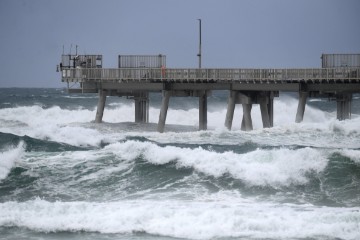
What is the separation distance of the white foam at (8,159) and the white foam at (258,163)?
587 centimetres

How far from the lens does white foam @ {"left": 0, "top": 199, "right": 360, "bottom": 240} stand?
2636cm

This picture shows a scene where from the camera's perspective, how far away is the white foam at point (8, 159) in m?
36.2

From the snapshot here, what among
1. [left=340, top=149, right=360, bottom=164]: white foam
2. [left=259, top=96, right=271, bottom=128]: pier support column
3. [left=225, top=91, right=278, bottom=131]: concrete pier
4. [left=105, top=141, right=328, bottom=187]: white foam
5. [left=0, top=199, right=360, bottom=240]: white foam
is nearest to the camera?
[left=0, top=199, right=360, bottom=240]: white foam

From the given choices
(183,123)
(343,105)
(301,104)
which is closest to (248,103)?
→ (301,104)

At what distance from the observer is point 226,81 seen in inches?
2201

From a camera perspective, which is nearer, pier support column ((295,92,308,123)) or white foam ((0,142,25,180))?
white foam ((0,142,25,180))

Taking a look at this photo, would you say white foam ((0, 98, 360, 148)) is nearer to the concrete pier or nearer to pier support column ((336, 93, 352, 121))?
pier support column ((336, 93, 352, 121))

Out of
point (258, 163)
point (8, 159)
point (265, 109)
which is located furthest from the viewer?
point (265, 109)

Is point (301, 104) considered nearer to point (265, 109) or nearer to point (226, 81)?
point (265, 109)

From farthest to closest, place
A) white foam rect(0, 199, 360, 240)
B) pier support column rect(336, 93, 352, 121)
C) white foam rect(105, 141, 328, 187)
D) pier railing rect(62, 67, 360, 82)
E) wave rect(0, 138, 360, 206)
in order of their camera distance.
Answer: pier support column rect(336, 93, 352, 121) < pier railing rect(62, 67, 360, 82) < white foam rect(105, 141, 328, 187) < wave rect(0, 138, 360, 206) < white foam rect(0, 199, 360, 240)

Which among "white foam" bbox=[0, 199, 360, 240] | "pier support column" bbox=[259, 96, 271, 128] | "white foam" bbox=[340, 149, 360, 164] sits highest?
"pier support column" bbox=[259, 96, 271, 128]

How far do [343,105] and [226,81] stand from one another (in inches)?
369

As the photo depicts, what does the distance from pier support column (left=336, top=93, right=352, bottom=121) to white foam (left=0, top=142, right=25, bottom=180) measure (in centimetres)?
2664

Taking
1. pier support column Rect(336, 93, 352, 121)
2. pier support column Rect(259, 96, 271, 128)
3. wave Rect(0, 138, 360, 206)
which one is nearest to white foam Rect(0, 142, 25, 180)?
wave Rect(0, 138, 360, 206)
